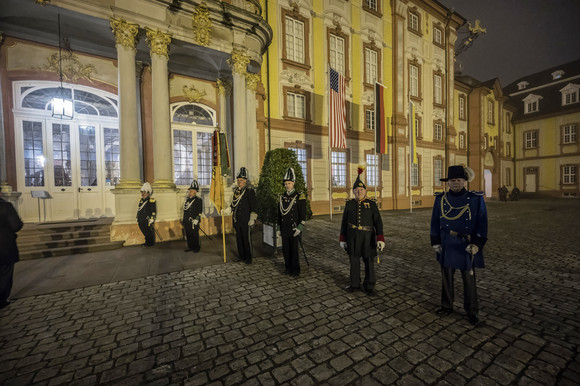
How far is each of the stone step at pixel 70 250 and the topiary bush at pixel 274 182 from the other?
439 cm

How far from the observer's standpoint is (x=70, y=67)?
8.86m

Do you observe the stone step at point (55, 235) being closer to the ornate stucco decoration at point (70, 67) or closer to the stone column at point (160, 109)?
the stone column at point (160, 109)

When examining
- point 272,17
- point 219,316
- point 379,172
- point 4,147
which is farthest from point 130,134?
point 379,172

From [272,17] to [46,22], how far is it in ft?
30.1

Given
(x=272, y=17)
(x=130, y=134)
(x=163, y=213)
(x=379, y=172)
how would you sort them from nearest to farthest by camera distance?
1. (x=130, y=134)
2. (x=163, y=213)
3. (x=272, y=17)
4. (x=379, y=172)

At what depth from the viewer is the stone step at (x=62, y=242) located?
651cm

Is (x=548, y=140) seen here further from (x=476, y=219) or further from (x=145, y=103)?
(x=145, y=103)

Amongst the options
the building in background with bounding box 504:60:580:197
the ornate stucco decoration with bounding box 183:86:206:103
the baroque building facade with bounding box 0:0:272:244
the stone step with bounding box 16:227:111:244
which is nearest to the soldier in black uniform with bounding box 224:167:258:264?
the baroque building facade with bounding box 0:0:272:244

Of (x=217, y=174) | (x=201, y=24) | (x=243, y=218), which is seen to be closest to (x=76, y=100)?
(x=201, y=24)

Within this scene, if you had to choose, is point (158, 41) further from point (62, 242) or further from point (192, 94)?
point (62, 242)

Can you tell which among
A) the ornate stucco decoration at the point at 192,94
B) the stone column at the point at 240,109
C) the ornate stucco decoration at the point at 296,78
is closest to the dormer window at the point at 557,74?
the ornate stucco decoration at the point at 296,78

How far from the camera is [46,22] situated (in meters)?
7.80

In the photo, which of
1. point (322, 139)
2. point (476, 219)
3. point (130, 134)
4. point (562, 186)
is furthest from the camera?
point (562, 186)

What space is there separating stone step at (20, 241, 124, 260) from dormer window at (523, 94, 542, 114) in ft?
141
